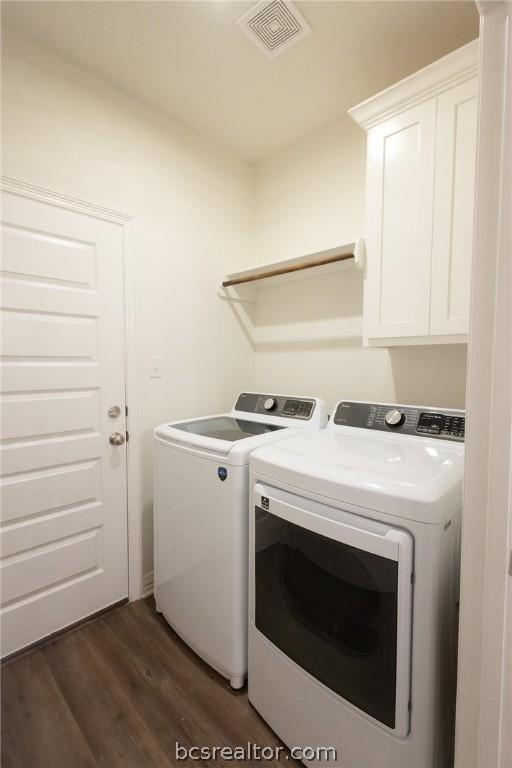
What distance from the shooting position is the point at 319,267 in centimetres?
199

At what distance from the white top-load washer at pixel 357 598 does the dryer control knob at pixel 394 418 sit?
0.20 m

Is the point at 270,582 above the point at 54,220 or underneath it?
underneath

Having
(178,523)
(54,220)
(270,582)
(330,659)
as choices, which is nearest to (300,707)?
(330,659)

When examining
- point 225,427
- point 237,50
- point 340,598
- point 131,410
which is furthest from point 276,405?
point 237,50

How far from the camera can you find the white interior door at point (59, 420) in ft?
5.03

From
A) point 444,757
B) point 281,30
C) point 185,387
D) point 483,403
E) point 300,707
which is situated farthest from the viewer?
point 185,387

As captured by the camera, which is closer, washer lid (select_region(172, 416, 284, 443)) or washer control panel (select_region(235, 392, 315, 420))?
washer lid (select_region(172, 416, 284, 443))

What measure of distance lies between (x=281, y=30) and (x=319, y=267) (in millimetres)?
995

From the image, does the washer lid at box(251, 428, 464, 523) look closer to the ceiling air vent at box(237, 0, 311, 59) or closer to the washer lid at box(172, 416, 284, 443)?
the washer lid at box(172, 416, 284, 443)

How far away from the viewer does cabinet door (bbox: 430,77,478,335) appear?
4.26 feet

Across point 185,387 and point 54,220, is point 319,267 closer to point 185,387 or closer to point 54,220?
point 185,387

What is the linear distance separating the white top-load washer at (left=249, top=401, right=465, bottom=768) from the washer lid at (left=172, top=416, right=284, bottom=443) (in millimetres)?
395

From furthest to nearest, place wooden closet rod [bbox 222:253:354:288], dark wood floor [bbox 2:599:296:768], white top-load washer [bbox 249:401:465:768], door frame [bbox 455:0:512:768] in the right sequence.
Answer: wooden closet rod [bbox 222:253:354:288] < dark wood floor [bbox 2:599:296:768] < white top-load washer [bbox 249:401:465:768] < door frame [bbox 455:0:512:768]

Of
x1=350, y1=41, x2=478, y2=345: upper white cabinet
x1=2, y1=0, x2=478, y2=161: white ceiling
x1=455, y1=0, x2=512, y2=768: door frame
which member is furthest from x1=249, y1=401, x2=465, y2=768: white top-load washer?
x1=2, y1=0, x2=478, y2=161: white ceiling
